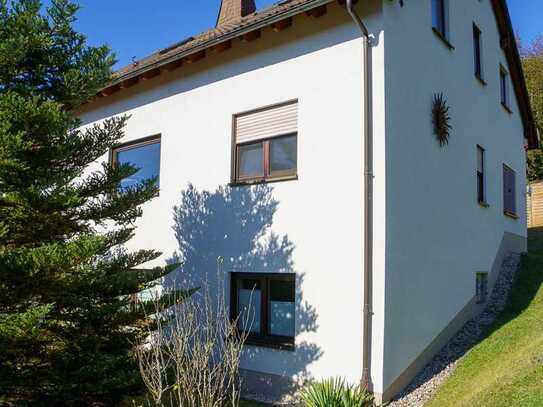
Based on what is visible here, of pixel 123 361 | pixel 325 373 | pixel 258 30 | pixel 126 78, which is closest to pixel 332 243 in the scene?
pixel 325 373

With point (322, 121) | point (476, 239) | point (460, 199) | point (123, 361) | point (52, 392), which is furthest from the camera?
point (476, 239)

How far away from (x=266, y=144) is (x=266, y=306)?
2841mm

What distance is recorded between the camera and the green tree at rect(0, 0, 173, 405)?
6.43 meters

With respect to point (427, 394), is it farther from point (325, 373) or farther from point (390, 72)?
point (390, 72)

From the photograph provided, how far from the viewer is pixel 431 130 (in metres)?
9.77

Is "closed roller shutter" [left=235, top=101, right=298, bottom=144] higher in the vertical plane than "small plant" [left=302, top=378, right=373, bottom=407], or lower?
higher

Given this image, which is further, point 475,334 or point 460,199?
point 460,199

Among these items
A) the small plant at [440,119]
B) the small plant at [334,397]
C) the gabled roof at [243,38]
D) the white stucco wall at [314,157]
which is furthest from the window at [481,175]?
the small plant at [334,397]

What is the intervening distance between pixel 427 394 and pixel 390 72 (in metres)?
4.94

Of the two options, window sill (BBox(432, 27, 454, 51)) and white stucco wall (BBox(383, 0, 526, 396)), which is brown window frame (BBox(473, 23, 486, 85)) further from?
window sill (BBox(432, 27, 454, 51))

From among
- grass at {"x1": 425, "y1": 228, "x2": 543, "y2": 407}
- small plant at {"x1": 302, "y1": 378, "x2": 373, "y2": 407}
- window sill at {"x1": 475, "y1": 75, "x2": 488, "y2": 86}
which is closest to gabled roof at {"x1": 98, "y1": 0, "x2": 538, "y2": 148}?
window sill at {"x1": 475, "y1": 75, "x2": 488, "y2": 86}

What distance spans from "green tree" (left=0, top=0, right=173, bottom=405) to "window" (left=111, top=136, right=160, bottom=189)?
12.2ft

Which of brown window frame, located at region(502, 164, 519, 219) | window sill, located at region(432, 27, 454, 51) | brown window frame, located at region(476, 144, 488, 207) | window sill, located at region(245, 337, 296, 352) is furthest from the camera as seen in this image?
A: brown window frame, located at region(502, 164, 519, 219)

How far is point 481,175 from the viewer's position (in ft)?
41.1
